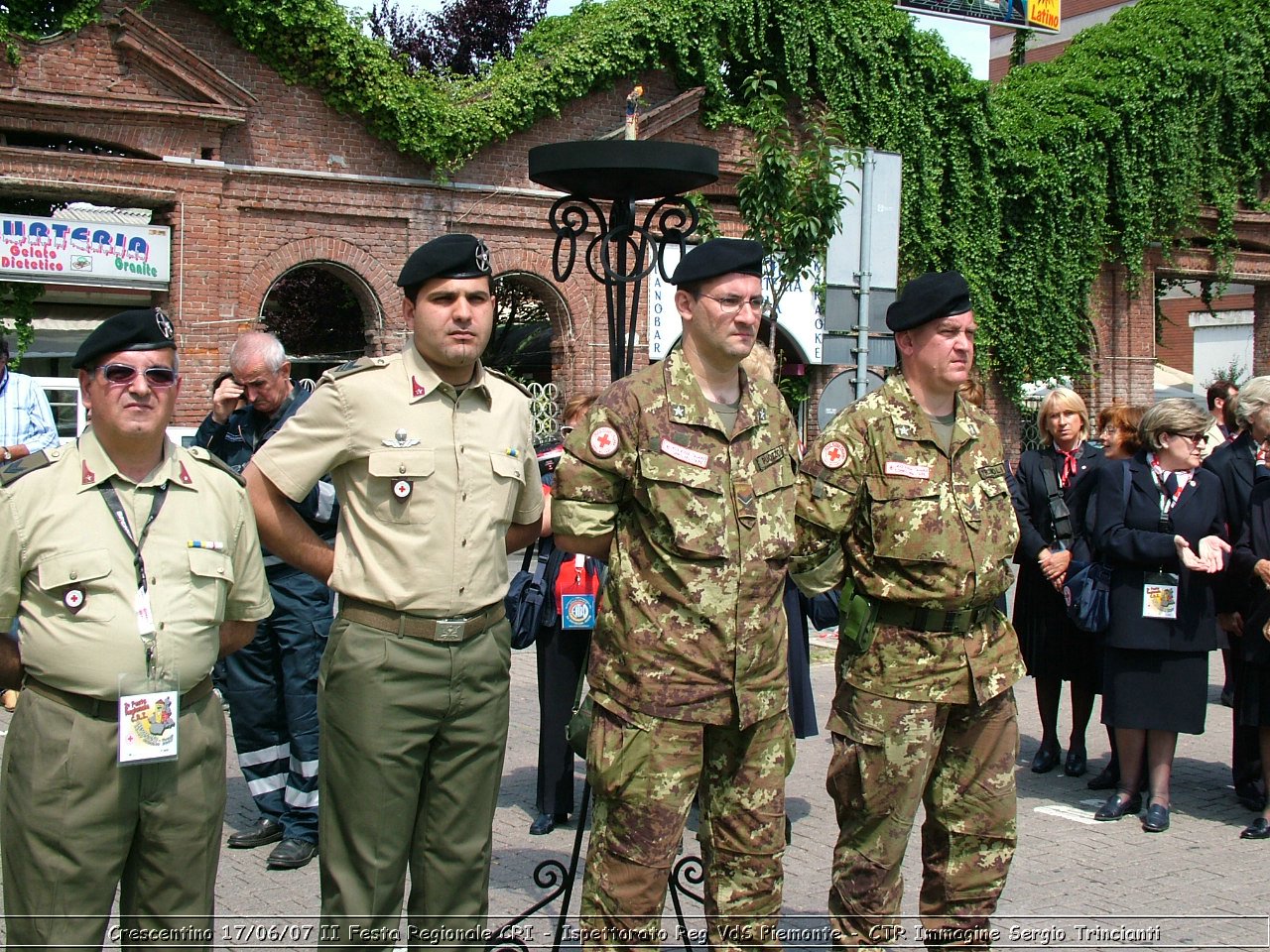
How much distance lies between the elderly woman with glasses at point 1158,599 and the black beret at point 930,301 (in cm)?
267

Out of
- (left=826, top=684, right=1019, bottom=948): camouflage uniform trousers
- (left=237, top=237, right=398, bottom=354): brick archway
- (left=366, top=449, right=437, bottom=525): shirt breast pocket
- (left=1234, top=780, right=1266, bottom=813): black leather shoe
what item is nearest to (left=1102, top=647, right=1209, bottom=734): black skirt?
(left=1234, top=780, right=1266, bottom=813): black leather shoe

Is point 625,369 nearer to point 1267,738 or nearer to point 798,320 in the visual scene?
point 1267,738

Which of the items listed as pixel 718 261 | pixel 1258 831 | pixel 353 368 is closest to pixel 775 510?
pixel 718 261

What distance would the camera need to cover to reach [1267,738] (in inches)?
256

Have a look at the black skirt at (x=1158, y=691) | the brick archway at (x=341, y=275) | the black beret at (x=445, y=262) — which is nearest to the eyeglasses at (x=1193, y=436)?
the black skirt at (x=1158, y=691)

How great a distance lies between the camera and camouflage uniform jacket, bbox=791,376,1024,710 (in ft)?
13.9

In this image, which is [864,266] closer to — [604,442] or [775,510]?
[775,510]

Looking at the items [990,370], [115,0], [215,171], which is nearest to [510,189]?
[215,171]

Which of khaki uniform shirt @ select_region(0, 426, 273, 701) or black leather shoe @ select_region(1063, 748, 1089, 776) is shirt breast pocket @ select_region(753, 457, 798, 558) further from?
black leather shoe @ select_region(1063, 748, 1089, 776)

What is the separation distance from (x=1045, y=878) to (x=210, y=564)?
393 centimetres

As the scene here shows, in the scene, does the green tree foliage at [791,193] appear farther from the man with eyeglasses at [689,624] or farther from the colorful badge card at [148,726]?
the colorful badge card at [148,726]

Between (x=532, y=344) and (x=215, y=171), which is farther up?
Answer: (x=215, y=171)

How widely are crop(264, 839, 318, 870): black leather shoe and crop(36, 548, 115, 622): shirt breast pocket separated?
2579 mm

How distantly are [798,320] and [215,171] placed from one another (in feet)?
33.4
